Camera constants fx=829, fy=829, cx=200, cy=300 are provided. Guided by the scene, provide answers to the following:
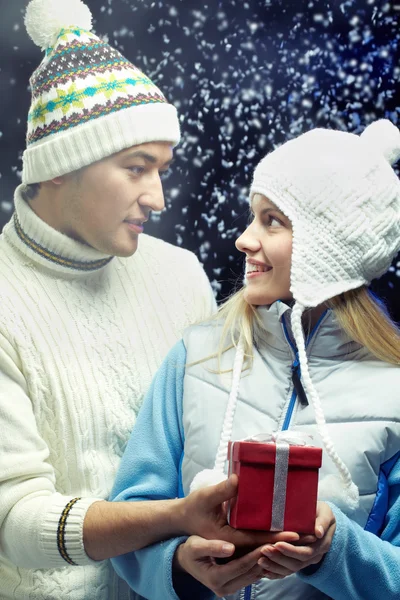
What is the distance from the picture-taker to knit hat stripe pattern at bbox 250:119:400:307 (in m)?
1.35

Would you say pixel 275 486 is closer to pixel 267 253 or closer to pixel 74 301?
pixel 267 253

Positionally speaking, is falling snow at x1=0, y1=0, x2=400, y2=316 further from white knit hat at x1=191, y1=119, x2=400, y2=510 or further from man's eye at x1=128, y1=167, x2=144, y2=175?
white knit hat at x1=191, y1=119, x2=400, y2=510

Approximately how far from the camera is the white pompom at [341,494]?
1.26m

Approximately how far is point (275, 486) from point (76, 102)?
811 millimetres

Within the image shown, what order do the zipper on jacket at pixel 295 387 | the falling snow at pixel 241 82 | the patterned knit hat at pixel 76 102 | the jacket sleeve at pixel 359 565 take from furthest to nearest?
the falling snow at pixel 241 82 → the patterned knit hat at pixel 76 102 → the zipper on jacket at pixel 295 387 → the jacket sleeve at pixel 359 565

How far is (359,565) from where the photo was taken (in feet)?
4.03

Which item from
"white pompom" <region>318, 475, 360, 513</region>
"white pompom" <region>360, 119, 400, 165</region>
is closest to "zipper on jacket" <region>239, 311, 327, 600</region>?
"white pompom" <region>318, 475, 360, 513</region>

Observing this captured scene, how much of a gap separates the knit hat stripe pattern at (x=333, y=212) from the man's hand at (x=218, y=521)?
0.36m

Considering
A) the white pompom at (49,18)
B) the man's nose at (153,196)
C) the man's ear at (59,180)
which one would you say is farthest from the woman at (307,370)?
the white pompom at (49,18)

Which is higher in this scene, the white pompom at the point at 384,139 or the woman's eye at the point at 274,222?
the white pompom at the point at 384,139

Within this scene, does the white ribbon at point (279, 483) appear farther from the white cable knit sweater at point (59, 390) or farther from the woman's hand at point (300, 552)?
the white cable knit sweater at point (59, 390)

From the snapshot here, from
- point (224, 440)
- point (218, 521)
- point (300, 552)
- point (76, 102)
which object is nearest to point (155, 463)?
point (224, 440)

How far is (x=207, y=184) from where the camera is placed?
1.84 metres

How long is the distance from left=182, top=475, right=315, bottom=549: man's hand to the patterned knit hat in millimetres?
684
